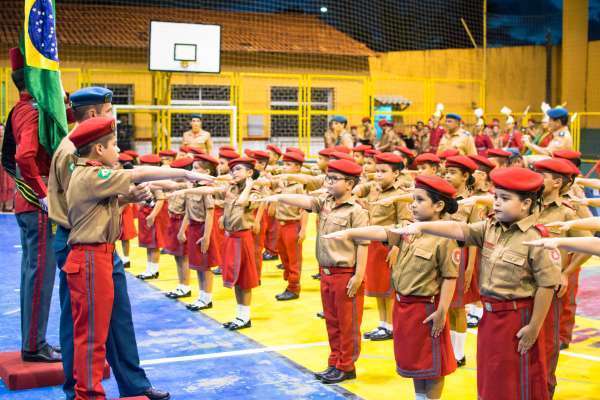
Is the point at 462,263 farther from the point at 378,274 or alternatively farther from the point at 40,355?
the point at 40,355

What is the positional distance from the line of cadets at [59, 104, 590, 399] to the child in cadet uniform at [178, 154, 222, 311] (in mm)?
14

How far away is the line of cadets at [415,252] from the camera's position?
435cm

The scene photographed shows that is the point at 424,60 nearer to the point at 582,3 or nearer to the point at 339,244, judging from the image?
the point at 582,3

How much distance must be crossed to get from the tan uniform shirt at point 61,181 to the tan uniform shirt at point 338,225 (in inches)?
75.5

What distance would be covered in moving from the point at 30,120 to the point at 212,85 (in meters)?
16.2

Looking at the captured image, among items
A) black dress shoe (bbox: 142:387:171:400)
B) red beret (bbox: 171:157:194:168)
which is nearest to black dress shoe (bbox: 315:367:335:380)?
black dress shoe (bbox: 142:387:171:400)

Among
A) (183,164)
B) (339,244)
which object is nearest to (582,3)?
(183,164)

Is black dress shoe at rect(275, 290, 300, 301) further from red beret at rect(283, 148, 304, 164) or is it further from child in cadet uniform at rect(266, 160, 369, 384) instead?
child in cadet uniform at rect(266, 160, 369, 384)

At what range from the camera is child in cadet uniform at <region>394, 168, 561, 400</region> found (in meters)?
4.29

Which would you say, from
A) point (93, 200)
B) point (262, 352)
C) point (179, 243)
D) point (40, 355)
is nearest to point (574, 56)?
point (179, 243)

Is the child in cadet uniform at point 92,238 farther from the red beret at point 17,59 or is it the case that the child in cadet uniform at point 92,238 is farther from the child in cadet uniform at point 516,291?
the child in cadet uniform at point 516,291

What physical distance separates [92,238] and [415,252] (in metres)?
1.98

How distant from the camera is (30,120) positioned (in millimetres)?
5574

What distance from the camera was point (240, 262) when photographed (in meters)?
7.69
